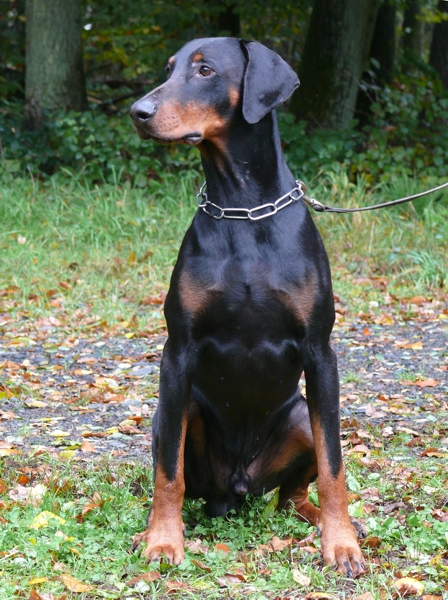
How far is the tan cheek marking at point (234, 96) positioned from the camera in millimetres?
3013

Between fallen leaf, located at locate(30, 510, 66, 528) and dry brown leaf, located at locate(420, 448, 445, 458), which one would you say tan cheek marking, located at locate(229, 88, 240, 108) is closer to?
fallen leaf, located at locate(30, 510, 66, 528)

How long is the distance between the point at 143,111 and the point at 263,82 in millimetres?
489

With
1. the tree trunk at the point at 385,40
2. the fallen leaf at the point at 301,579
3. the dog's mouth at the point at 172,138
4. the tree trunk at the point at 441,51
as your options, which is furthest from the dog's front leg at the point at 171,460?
the tree trunk at the point at 441,51

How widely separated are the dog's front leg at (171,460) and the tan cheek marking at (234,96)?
973 millimetres

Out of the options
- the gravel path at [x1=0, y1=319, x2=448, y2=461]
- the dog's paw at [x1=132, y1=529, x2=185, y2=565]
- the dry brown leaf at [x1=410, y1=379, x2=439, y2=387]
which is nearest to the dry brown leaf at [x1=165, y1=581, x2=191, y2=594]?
the dog's paw at [x1=132, y1=529, x2=185, y2=565]

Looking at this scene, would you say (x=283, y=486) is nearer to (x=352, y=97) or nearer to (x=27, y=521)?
(x=27, y=521)

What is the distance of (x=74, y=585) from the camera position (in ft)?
8.87

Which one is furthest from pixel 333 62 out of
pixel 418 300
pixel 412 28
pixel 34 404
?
pixel 34 404

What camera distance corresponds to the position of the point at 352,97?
37.9 feet

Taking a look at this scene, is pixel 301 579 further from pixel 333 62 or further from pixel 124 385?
pixel 333 62

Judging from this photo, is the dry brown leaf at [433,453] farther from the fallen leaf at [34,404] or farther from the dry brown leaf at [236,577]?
the fallen leaf at [34,404]

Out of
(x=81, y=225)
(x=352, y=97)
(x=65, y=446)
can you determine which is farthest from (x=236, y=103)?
(x=352, y=97)

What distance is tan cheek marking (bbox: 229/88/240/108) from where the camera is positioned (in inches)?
119

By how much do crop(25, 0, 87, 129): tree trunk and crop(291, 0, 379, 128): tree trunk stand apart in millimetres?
3245
